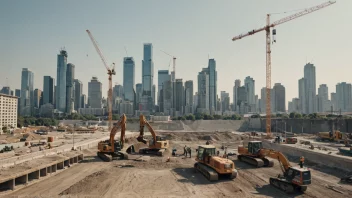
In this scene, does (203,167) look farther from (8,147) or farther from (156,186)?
(8,147)

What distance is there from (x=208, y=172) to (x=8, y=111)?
152 m

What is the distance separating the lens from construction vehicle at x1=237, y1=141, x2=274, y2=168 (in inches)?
1093

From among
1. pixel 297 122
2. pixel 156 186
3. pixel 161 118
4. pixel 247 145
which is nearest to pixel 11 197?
pixel 156 186

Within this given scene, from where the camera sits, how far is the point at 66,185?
827 inches

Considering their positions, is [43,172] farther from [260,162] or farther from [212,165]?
[260,162]

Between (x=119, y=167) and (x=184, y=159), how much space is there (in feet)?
29.8

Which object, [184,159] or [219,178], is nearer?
[219,178]

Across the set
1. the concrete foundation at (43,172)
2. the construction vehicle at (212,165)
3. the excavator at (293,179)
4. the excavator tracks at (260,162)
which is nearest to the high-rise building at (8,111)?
the concrete foundation at (43,172)

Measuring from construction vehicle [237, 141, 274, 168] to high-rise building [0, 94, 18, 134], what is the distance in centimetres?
13809

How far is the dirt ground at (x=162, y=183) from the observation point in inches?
741

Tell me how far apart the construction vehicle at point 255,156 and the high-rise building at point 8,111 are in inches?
5437

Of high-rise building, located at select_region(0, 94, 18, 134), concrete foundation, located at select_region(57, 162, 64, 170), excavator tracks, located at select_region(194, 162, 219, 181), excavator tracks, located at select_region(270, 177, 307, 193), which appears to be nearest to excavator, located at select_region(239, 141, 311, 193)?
excavator tracks, located at select_region(270, 177, 307, 193)

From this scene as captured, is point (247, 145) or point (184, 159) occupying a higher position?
point (247, 145)

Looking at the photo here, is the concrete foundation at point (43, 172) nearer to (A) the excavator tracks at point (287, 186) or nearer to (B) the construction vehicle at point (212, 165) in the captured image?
(B) the construction vehicle at point (212, 165)
